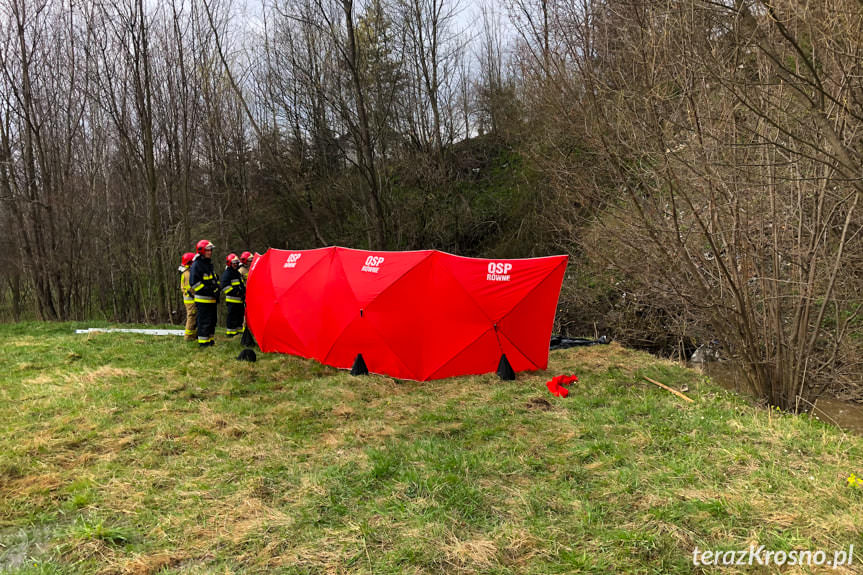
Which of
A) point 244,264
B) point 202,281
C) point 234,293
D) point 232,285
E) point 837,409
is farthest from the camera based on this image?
point 244,264

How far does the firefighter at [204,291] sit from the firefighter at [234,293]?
44 cm

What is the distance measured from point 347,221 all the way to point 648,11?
16.8 meters

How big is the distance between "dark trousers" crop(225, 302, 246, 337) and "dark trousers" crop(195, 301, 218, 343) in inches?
27.8

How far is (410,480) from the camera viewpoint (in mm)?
3584

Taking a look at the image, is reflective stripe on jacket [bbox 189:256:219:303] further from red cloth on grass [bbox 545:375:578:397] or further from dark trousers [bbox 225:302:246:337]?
red cloth on grass [bbox 545:375:578:397]

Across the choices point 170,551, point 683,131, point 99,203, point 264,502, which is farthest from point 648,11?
point 99,203

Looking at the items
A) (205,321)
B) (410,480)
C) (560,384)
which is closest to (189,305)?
(205,321)

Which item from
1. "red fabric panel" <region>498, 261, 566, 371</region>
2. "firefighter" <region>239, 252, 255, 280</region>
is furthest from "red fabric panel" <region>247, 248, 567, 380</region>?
"firefighter" <region>239, 252, 255, 280</region>

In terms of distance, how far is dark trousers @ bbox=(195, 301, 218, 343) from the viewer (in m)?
8.98

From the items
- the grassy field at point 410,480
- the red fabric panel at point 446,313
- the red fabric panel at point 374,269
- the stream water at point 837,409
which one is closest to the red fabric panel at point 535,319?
the red fabric panel at point 446,313

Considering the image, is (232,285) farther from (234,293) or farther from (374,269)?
(374,269)

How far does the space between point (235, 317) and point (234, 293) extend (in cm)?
60

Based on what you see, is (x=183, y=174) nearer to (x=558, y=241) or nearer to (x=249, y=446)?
(x=558, y=241)

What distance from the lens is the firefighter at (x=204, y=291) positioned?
29.1 ft
